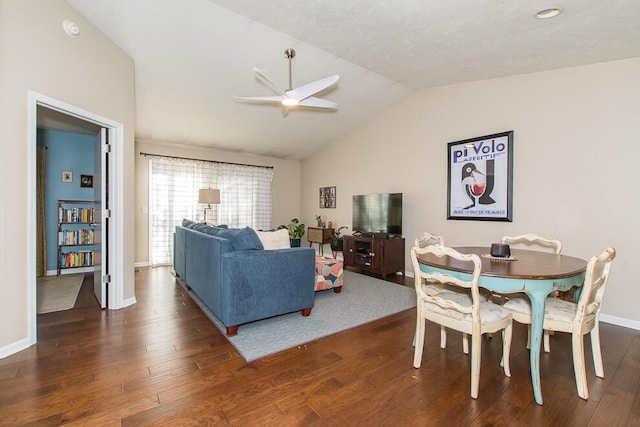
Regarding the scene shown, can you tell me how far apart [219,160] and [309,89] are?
3.93 metres

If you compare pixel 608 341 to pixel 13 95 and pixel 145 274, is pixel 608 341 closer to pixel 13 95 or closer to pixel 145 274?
pixel 13 95

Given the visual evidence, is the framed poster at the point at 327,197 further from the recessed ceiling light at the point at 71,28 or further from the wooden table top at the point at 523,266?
the recessed ceiling light at the point at 71,28

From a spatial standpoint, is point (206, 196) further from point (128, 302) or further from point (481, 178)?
point (481, 178)

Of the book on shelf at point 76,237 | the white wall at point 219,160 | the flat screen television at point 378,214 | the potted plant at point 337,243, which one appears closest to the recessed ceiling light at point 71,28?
the white wall at point 219,160

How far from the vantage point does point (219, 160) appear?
6.30m

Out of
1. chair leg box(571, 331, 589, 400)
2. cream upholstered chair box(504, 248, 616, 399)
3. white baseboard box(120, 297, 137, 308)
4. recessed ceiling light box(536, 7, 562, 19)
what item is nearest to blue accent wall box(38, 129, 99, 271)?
white baseboard box(120, 297, 137, 308)

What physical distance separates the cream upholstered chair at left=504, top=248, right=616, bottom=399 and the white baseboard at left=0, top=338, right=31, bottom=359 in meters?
3.76

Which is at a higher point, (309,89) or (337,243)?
(309,89)

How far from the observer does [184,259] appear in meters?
4.04

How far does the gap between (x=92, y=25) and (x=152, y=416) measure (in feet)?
11.3

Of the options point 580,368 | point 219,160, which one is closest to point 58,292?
point 219,160

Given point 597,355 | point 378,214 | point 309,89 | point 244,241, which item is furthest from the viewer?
point 378,214

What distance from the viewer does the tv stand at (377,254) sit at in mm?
4695

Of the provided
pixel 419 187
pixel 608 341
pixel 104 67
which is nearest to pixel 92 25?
pixel 104 67
